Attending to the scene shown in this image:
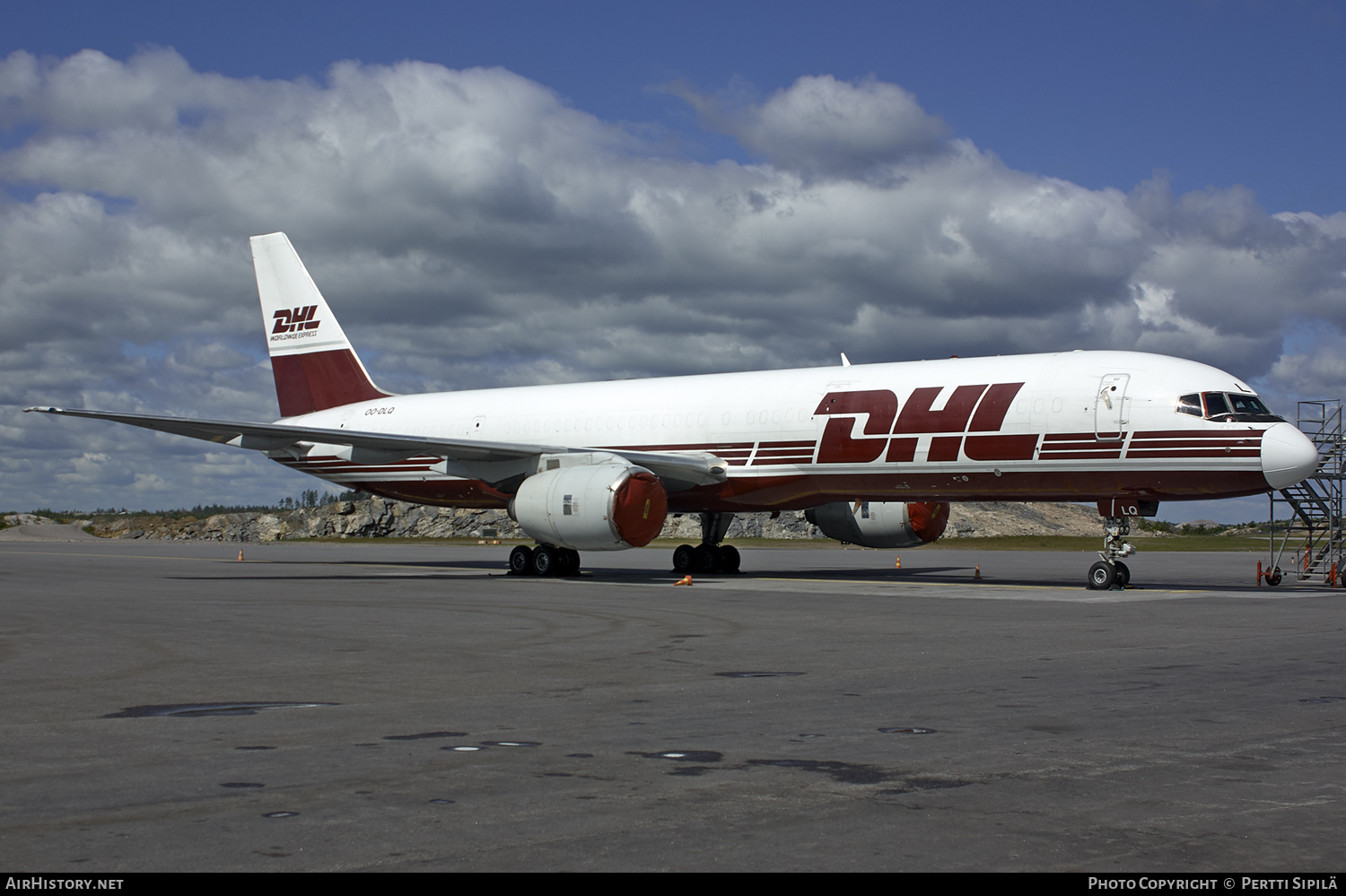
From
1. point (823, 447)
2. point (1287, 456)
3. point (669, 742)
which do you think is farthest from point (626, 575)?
point (669, 742)

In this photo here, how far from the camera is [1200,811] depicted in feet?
16.7

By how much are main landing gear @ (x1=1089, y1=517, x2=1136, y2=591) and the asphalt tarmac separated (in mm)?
5206

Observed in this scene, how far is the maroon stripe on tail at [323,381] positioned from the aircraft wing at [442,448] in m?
6.71

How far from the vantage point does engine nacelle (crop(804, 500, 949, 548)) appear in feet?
89.7

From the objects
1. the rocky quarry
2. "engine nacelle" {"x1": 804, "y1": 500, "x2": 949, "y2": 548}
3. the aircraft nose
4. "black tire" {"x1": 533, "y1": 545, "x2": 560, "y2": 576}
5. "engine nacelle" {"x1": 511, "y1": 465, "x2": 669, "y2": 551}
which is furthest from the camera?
the rocky quarry

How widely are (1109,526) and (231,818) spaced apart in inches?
767

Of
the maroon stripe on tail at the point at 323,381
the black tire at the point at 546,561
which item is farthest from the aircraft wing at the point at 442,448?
the maroon stripe on tail at the point at 323,381

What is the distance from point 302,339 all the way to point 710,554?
13.8 meters

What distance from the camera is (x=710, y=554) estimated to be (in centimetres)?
2742

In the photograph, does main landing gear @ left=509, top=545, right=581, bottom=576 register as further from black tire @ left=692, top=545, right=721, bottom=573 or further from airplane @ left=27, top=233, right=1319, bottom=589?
black tire @ left=692, top=545, right=721, bottom=573

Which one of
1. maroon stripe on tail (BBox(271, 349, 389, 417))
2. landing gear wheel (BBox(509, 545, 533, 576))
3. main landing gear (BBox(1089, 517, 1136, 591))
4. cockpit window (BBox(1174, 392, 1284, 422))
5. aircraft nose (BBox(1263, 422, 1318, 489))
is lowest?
landing gear wheel (BBox(509, 545, 533, 576))

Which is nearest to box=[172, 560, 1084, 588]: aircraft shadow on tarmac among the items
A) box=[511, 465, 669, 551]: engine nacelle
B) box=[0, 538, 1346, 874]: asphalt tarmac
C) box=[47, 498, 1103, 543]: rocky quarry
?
box=[511, 465, 669, 551]: engine nacelle
